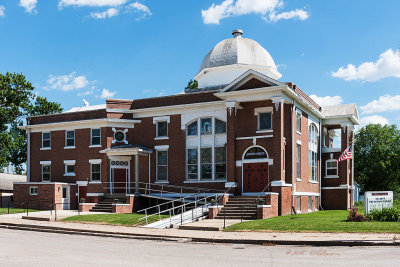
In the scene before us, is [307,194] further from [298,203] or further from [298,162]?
[298,162]

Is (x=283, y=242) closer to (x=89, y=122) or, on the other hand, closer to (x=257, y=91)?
(x=257, y=91)

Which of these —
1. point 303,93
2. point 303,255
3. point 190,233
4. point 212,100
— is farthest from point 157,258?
point 303,93

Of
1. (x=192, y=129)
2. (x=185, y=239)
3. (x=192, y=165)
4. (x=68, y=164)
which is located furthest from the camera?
(x=68, y=164)

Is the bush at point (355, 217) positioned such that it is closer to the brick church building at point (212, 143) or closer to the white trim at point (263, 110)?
the brick church building at point (212, 143)

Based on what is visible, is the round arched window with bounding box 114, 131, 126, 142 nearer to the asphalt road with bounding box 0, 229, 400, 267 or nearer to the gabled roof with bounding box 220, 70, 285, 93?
the gabled roof with bounding box 220, 70, 285, 93

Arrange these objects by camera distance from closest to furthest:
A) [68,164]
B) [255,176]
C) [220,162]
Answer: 1. [255,176]
2. [220,162]
3. [68,164]

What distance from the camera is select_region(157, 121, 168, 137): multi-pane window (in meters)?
34.6

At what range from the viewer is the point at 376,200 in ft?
74.9

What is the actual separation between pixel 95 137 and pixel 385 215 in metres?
22.0

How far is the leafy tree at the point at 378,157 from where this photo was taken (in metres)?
65.9

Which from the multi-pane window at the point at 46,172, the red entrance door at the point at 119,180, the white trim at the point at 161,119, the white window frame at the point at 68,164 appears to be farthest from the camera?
the multi-pane window at the point at 46,172

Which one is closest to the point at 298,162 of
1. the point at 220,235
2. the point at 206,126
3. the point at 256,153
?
the point at 256,153

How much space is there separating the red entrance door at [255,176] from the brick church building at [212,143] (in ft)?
0.21

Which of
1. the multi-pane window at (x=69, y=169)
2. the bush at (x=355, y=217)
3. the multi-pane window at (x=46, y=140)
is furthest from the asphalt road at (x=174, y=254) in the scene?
the multi-pane window at (x=46, y=140)
